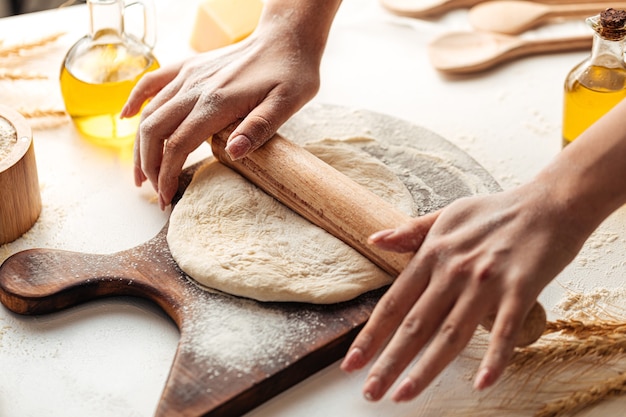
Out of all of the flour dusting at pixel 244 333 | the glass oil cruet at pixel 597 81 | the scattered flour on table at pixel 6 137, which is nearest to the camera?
the flour dusting at pixel 244 333

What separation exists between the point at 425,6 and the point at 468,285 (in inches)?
45.7

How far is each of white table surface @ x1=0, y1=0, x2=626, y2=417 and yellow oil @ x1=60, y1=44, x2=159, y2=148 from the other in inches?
1.9

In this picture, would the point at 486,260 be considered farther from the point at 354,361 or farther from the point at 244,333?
the point at 244,333

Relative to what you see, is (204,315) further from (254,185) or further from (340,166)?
(340,166)

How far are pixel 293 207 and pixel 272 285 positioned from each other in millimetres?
177

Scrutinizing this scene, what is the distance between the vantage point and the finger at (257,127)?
4.04ft

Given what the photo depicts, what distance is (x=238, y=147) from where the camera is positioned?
1227 millimetres

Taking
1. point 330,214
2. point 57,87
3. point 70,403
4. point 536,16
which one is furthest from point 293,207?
point 536,16

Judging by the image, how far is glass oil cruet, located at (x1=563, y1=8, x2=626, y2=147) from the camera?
1.35 meters

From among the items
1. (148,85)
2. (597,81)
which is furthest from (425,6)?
(148,85)

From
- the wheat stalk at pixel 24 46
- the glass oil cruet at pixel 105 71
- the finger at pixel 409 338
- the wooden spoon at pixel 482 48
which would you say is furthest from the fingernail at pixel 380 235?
the wheat stalk at pixel 24 46

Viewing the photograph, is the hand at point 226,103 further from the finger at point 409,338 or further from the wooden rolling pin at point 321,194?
the finger at point 409,338

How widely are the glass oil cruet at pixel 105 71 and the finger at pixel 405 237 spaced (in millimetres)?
669

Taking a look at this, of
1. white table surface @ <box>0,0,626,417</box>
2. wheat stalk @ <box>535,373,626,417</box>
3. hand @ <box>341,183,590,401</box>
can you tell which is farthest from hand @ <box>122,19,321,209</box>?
wheat stalk @ <box>535,373,626,417</box>
